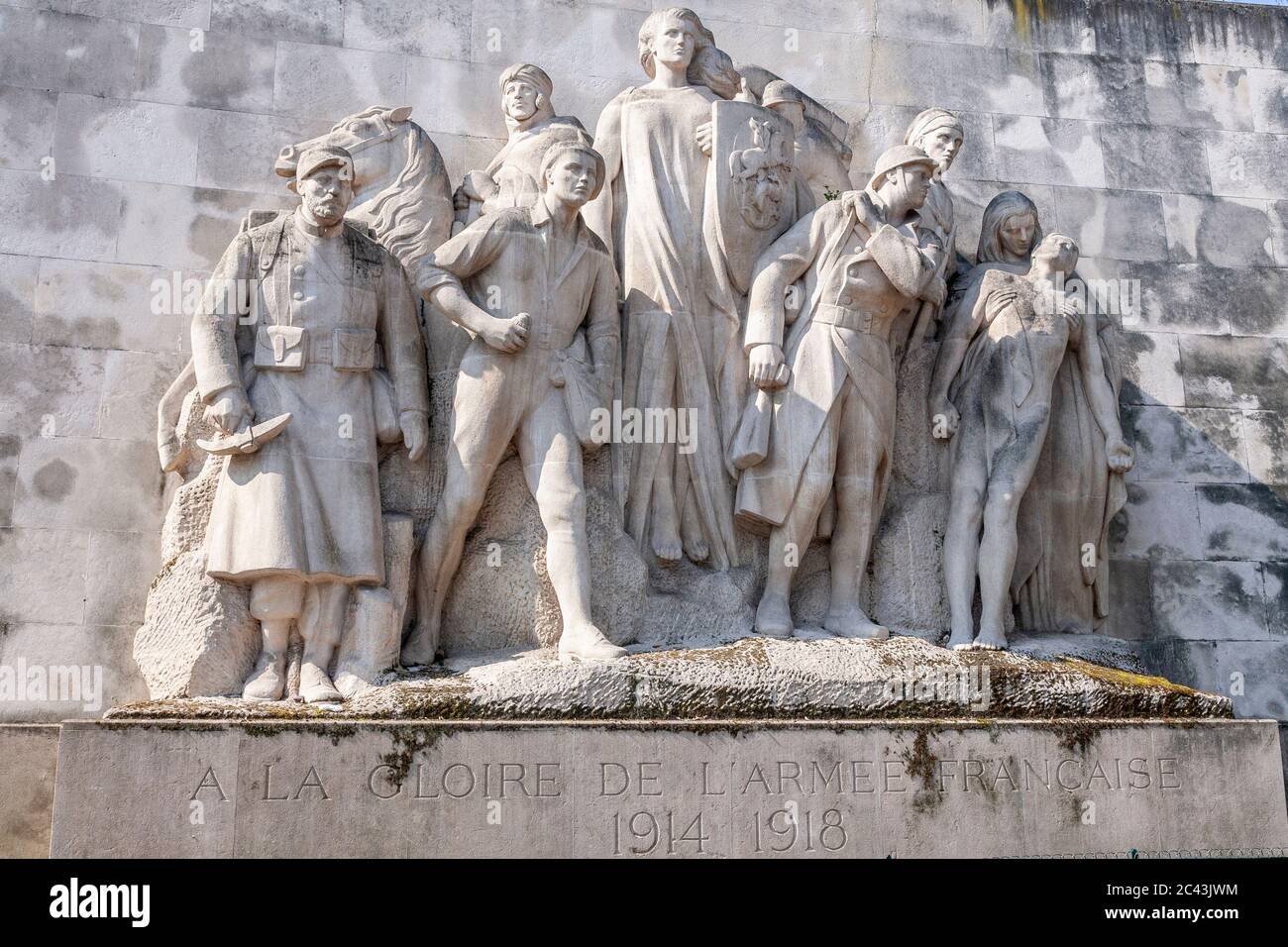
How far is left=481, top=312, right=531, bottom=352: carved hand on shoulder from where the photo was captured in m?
9.22

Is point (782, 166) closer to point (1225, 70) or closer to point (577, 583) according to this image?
point (577, 583)

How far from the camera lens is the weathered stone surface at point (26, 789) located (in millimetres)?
9305

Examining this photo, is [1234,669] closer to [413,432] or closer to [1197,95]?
[1197,95]

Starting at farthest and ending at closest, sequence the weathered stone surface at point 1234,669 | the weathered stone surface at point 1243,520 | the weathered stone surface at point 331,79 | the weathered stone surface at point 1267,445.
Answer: the weathered stone surface at point 1267,445 < the weathered stone surface at point 1243,520 < the weathered stone surface at point 1234,669 < the weathered stone surface at point 331,79

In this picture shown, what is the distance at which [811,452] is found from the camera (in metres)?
9.58

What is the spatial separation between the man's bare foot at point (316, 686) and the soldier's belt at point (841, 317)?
354 cm

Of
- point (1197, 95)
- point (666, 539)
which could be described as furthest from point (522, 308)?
point (1197, 95)

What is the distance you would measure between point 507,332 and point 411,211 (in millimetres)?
1334

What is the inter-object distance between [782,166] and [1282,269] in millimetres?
4410

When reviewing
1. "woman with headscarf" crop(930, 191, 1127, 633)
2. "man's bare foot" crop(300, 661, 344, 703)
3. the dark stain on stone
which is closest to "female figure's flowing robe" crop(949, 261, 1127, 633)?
"woman with headscarf" crop(930, 191, 1127, 633)

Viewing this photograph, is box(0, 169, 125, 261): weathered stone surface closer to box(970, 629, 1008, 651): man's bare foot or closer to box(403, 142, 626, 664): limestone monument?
box(403, 142, 626, 664): limestone monument

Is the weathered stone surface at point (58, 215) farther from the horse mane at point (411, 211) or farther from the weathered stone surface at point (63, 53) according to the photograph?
the horse mane at point (411, 211)

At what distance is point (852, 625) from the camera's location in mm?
9508

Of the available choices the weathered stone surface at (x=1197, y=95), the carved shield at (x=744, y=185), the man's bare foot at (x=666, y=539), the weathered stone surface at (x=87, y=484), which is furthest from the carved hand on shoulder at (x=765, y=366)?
the weathered stone surface at (x=1197, y=95)
